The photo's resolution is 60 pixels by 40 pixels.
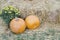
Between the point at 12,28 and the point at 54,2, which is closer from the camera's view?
the point at 12,28

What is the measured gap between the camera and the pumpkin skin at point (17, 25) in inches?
199

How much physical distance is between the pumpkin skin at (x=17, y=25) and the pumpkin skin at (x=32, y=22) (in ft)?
0.35

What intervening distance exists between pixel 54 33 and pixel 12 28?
0.86m

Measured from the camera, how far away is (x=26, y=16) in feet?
17.4

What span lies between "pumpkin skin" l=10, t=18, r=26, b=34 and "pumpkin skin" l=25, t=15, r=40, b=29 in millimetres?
108

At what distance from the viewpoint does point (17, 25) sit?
5051 millimetres

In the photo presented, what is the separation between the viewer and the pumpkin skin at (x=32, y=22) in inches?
203

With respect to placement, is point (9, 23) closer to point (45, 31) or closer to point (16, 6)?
point (16, 6)

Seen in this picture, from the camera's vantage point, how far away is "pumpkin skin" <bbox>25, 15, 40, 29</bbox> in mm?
5145

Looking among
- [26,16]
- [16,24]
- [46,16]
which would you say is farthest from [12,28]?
[46,16]

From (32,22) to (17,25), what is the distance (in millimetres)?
321

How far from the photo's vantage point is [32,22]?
5137 mm

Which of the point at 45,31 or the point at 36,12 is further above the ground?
the point at 36,12

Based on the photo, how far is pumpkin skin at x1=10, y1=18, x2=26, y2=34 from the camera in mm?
5055
